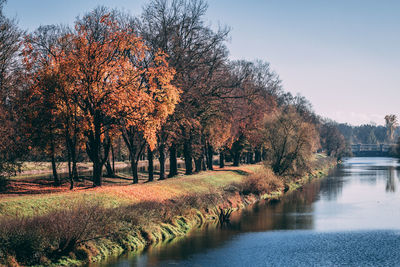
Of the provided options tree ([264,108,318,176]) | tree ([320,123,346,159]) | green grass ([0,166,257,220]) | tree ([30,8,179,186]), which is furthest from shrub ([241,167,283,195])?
tree ([320,123,346,159])

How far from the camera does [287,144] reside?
62656 mm

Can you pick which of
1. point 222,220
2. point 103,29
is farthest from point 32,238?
point 103,29

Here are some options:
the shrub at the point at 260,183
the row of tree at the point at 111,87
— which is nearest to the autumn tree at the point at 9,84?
the row of tree at the point at 111,87

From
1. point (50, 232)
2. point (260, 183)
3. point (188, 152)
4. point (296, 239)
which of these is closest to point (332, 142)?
point (260, 183)

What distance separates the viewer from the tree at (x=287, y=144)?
62.6m

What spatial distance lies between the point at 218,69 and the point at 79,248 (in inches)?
1247

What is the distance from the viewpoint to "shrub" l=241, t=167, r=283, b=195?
4896 cm

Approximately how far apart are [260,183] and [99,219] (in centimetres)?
2865

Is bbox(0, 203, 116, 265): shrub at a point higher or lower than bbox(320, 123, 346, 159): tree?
lower

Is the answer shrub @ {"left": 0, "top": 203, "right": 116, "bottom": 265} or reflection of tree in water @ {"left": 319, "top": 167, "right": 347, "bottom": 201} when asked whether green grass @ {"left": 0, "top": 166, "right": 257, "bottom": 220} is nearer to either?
shrub @ {"left": 0, "top": 203, "right": 116, "bottom": 265}

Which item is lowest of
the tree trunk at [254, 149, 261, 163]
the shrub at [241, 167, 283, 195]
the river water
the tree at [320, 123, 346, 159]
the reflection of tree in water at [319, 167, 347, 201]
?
the river water

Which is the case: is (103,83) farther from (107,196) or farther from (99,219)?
(99,219)

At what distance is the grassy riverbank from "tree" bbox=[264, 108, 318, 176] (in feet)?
72.9

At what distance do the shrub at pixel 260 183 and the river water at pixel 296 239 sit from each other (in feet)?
10.6
